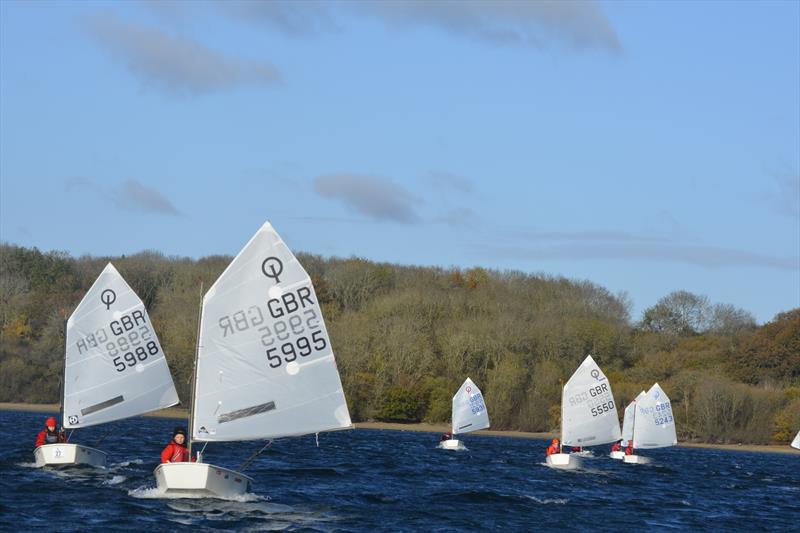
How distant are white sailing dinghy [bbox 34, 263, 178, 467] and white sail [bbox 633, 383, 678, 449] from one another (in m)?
42.0

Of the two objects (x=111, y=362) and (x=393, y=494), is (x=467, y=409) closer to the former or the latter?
(x=393, y=494)

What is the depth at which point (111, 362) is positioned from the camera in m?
43.1

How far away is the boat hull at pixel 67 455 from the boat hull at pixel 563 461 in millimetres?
25228

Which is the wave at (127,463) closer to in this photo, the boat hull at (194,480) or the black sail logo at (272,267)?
the boat hull at (194,480)

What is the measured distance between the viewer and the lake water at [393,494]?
33194mm

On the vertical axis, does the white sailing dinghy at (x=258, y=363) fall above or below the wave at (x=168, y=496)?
above

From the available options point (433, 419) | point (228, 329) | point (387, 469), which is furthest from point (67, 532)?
point (433, 419)

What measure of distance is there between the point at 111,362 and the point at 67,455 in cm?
338

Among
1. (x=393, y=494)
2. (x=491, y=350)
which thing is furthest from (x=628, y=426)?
(x=393, y=494)

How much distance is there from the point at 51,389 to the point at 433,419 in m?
36.2

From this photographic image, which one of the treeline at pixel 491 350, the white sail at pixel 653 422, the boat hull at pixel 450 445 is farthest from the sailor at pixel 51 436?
the treeline at pixel 491 350

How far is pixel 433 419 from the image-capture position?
4459 inches

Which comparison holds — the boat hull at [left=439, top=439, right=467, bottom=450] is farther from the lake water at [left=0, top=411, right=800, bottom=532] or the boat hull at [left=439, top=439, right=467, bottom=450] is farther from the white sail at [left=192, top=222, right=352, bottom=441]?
the white sail at [left=192, top=222, right=352, bottom=441]

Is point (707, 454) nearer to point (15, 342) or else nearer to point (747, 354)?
point (747, 354)
